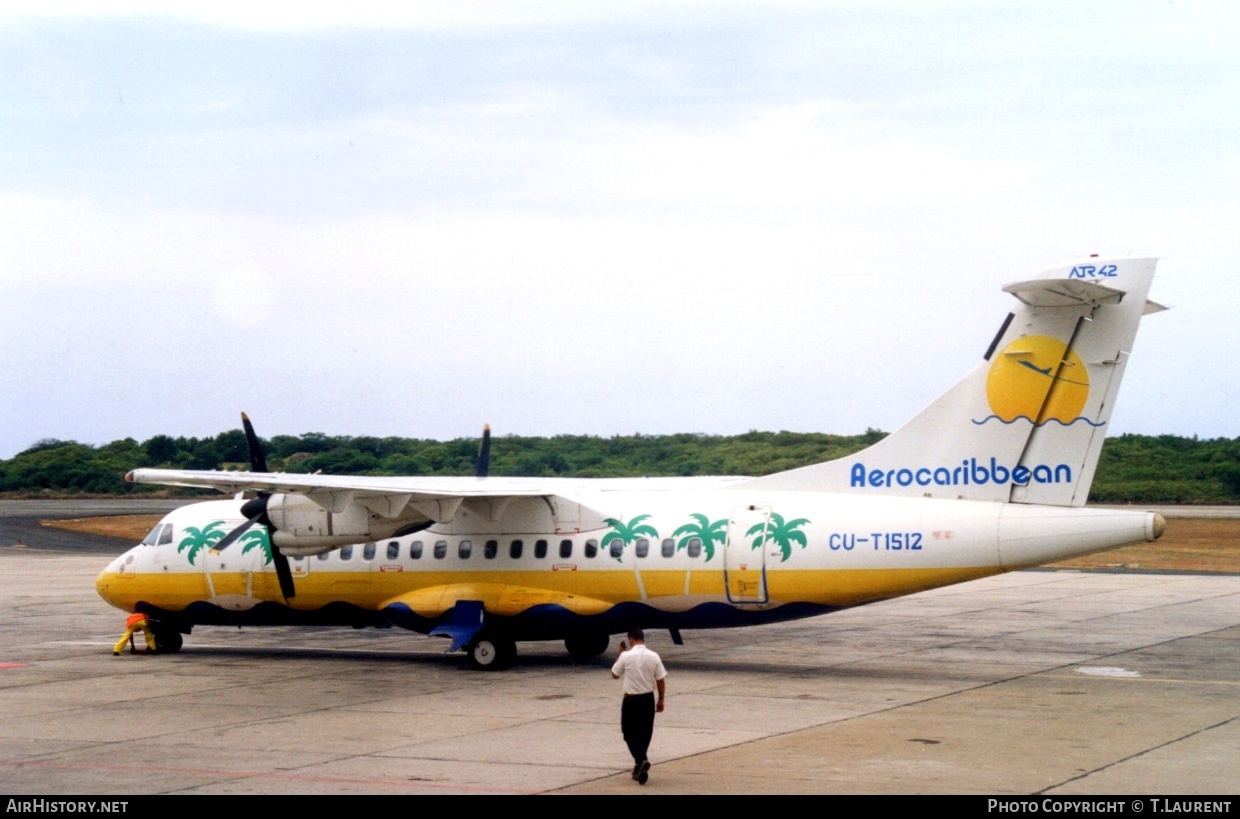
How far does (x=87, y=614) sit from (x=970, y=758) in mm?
23902

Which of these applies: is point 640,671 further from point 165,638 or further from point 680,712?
point 165,638

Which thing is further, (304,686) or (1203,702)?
(304,686)

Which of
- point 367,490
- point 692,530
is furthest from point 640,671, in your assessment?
point 367,490

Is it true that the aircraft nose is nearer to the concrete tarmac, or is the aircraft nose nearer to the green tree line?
the concrete tarmac

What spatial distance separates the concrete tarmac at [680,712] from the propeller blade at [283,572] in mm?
1293

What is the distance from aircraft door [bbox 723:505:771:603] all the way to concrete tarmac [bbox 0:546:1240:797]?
1.37 metres

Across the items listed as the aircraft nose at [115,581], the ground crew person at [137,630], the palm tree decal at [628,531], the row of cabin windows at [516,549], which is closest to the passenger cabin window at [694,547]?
the row of cabin windows at [516,549]

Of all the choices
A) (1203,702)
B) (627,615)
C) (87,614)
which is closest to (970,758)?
(1203,702)

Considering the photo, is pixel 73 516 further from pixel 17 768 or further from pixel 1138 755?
pixel 1138 755

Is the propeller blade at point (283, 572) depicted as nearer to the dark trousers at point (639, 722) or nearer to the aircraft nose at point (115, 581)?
the aircraft nose at point (115, 581)

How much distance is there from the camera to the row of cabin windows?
67.1ft

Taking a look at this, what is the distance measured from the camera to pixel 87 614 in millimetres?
30922
